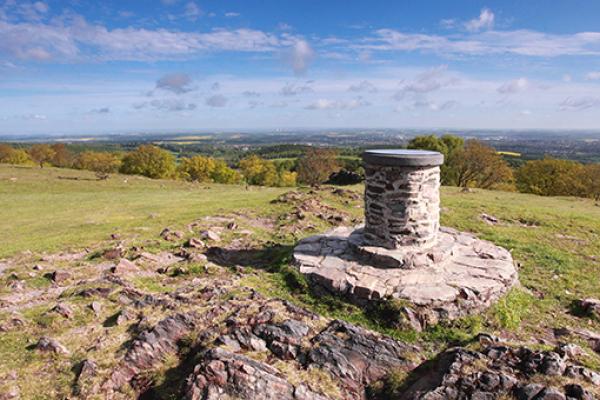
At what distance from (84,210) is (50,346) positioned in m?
15.3

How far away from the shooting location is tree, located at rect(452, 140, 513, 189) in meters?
44.6

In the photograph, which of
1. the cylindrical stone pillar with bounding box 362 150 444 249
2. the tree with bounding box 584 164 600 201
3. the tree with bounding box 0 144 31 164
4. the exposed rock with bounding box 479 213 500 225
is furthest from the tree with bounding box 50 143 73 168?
the tree with bounding box 584 164 600 201

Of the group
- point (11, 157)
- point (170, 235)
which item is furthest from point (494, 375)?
point (11, 157)

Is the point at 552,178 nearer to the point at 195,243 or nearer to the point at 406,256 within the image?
the point at 406,256

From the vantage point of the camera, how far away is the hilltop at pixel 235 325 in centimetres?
589

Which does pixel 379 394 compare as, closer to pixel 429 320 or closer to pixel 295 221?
pixel 429 320

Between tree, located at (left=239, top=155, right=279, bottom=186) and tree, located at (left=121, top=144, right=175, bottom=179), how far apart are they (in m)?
17.3

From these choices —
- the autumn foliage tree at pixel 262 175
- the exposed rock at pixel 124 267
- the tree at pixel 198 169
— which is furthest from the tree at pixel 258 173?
the exposed rock at pixel 124 267

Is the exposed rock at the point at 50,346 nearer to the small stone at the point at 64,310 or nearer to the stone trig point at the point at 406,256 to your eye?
the small stone at the point at 64,310

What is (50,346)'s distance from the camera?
21.5ft

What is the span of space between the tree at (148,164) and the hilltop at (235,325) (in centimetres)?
4807

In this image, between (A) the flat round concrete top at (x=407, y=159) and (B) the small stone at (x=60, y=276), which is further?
(B) the small stone at (x=60, y=276)

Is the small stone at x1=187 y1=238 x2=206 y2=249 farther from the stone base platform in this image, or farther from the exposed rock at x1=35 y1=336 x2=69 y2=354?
the exposed rock at x1=35 y1=336 x2=69 y2=354

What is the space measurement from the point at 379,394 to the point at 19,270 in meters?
10.0
